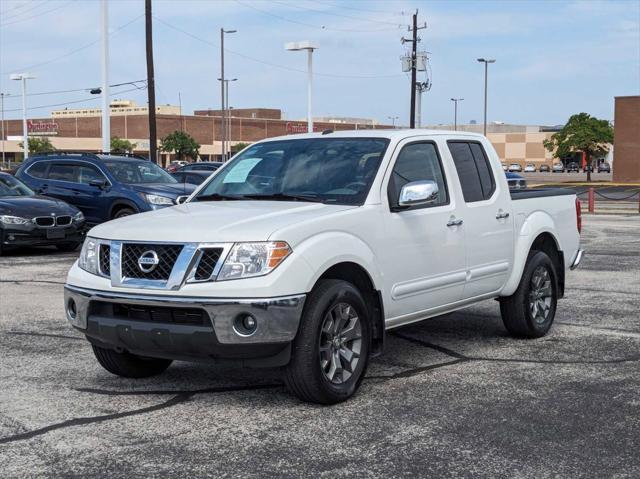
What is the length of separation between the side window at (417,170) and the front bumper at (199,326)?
1.50m

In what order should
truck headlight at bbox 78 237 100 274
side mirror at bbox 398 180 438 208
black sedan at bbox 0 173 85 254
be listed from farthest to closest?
black sedan at bbox 0 173 85 254 → side mirror at bbox 398 180 438 208 → truck headlight at bbox 78 237 100 274

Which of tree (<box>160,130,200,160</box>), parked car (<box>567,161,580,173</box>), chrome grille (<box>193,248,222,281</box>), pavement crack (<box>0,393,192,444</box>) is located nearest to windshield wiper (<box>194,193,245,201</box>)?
chrome grille (<box>193,248,222,281</box>)

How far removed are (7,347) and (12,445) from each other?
2.92 m

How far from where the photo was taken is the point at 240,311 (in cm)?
529

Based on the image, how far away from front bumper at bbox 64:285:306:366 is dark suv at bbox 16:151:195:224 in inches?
435

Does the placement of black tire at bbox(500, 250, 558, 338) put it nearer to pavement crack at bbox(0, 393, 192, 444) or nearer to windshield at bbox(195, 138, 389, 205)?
windshield at bbox(195, 138, 389, 205)

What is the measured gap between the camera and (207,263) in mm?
5441

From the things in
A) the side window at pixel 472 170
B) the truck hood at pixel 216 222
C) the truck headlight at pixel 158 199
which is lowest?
the truck headlight at pixel 158 199

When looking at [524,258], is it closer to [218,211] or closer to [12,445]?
[218,211]

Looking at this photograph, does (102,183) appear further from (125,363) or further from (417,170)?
(417,170)

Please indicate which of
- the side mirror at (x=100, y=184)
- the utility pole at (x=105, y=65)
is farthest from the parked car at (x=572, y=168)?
the side mirror at (x=100, y=184)

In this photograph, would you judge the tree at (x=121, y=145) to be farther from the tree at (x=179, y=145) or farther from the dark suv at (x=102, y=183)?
the dark suv at (x=102, y=183)

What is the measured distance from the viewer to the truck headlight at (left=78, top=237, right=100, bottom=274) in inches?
235

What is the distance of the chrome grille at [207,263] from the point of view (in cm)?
542
